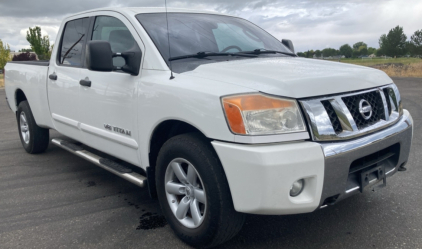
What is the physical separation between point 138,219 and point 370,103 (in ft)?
6.80

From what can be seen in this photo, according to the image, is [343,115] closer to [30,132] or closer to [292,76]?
[292,76]

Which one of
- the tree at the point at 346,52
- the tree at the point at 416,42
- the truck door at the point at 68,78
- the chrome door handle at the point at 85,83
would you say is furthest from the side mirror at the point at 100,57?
the tree at the point at 416,42

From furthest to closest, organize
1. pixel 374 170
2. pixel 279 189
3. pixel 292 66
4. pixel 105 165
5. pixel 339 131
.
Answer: pixel 105 165 → pixel 292 66 → pixel 374 170 → pixel 339 131 → pixel 279 189

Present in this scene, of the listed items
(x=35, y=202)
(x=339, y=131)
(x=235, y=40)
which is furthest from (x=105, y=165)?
(x=339, y=131)

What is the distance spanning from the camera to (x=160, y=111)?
9.38 feet

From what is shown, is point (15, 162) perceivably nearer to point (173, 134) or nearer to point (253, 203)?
point (173, 134)

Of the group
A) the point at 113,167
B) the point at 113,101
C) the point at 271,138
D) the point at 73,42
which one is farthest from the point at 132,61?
the point at 73,42

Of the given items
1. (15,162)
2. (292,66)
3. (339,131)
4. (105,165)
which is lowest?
(15,162)

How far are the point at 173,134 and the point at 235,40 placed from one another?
1.26m

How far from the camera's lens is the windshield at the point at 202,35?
331 centimetres

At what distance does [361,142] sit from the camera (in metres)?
2.54

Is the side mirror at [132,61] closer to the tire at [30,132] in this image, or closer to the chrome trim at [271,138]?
the chrome trim at [271,138]

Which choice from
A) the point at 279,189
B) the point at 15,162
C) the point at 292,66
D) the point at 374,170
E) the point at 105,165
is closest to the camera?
the point at 279,189

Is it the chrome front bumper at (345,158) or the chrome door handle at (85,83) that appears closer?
the chrome front bumper at (345,158)
